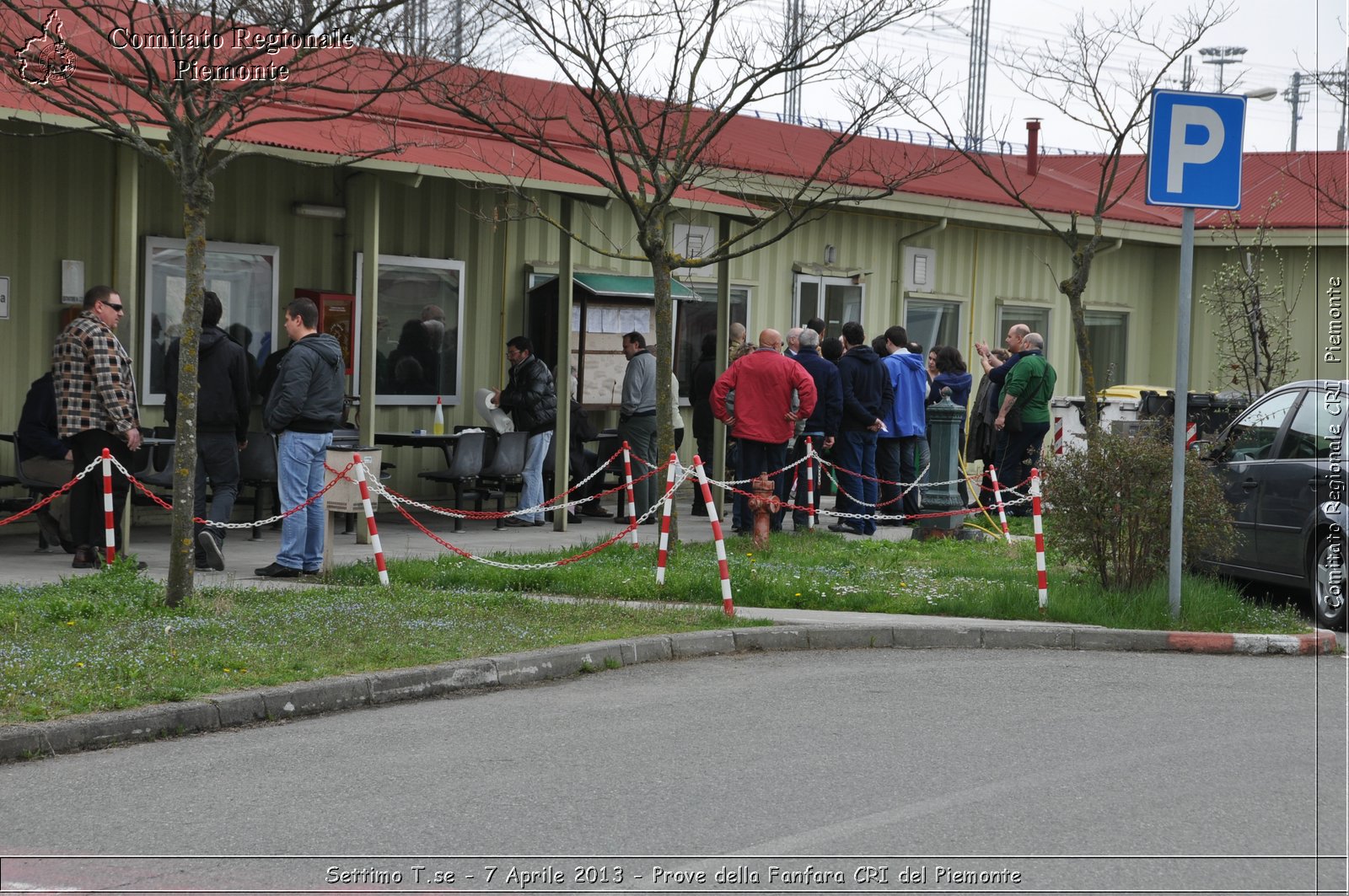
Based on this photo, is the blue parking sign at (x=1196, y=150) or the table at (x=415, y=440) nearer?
the blue parking sign at (x=1196, y=150)

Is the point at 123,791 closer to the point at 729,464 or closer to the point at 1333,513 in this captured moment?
the point at 1333,513

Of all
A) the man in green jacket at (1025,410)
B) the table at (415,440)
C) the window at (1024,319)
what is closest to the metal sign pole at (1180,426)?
the man in green jacket at (1025,410)

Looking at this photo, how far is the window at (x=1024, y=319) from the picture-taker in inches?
937

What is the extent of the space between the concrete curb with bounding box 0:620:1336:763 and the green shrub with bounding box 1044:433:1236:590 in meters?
0.82

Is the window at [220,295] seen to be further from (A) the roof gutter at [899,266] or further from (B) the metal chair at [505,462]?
(A) the roof gutter at [899,266]

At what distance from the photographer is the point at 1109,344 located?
2630 centimetres

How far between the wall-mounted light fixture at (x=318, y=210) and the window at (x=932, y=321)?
9.39 metres

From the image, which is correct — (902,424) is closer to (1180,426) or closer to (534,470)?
(534,470)

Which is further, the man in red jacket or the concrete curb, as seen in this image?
the man in red jacket

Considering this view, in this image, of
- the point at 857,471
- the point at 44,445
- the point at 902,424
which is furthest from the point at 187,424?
the point at 902,424

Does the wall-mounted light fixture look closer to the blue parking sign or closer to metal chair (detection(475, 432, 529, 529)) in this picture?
metal chair (detection(475, 432, 529, 529))

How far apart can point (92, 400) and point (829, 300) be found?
11748mm

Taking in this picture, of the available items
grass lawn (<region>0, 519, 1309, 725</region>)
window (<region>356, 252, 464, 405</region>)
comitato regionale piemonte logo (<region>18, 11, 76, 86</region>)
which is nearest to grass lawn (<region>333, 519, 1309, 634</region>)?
grass lawn (<region>0, 519, 1309, 725</region>)

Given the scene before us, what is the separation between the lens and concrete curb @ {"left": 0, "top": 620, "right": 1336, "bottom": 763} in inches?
276
